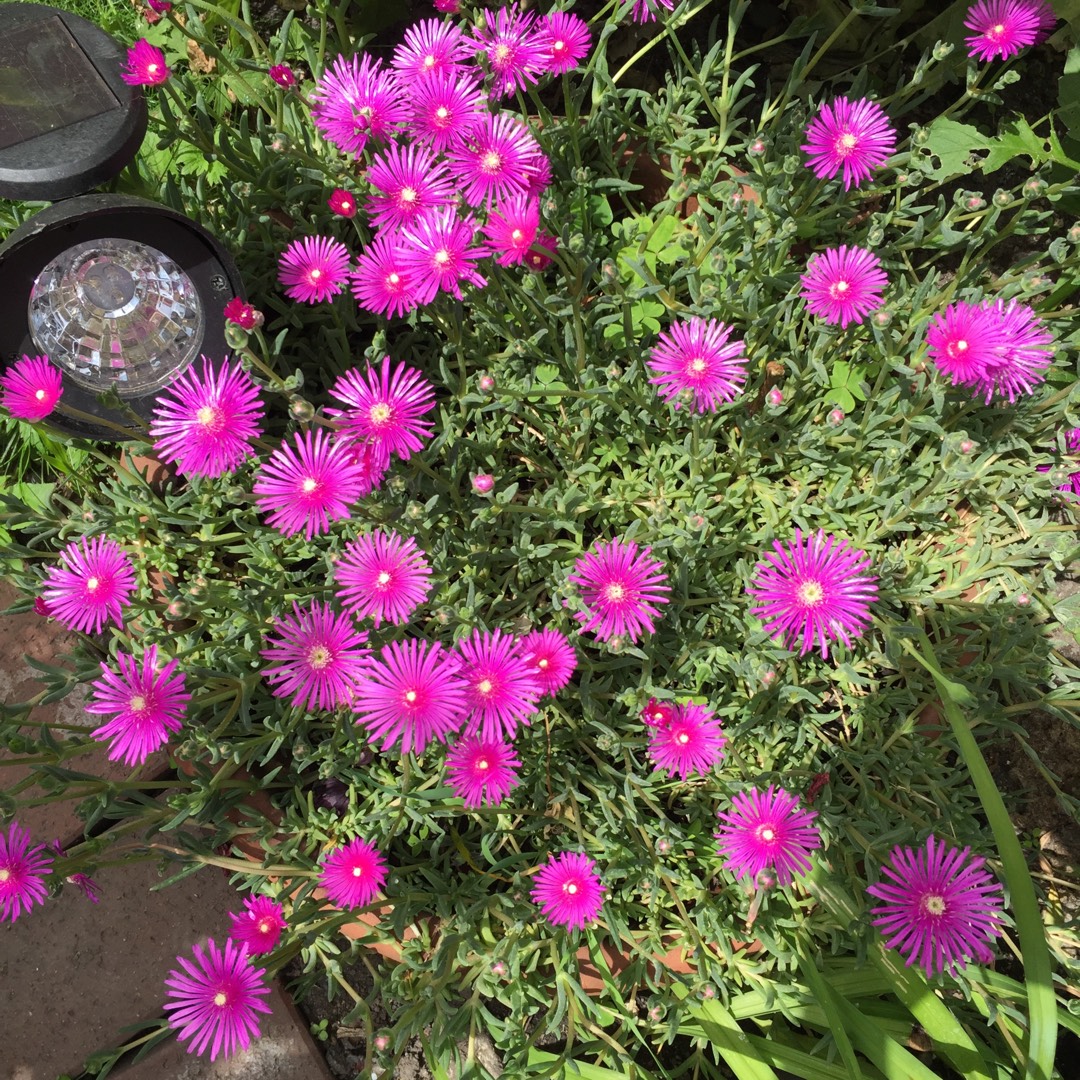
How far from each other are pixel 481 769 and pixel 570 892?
219 millimetres

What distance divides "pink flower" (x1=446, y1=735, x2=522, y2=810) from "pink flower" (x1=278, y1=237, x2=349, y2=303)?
0.67 meters

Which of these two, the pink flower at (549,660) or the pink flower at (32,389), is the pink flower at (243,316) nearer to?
the pink flower at (32,389)

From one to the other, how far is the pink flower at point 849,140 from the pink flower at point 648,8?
29 cm

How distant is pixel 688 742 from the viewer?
1169mm

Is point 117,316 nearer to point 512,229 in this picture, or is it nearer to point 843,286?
point 512,229

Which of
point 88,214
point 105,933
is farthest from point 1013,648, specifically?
point 105,933

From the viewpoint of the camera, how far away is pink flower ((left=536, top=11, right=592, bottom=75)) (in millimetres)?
Answer: 1203

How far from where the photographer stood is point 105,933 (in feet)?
4.80

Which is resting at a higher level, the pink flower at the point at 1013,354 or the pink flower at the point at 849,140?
the pink flower at the point at 849,140

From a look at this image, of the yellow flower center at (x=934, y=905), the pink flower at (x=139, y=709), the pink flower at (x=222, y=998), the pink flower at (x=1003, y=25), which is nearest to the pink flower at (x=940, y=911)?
the yellow flower center at (x=934, y=905)

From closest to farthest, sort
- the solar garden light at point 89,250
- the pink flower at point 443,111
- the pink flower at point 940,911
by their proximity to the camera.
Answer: the pink flower at point 940,911 < the solar garden light at point 89,250 < the pink flower at point 443,111

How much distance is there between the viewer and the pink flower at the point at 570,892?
1.13 metres

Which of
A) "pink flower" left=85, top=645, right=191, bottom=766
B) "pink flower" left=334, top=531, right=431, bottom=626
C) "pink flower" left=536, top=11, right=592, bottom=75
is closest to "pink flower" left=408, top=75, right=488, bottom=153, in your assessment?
"pink flower" left=536, top=11, right=592, bottom=75

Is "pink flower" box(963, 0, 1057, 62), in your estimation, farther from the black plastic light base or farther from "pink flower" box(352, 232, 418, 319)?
the black plastic light base
